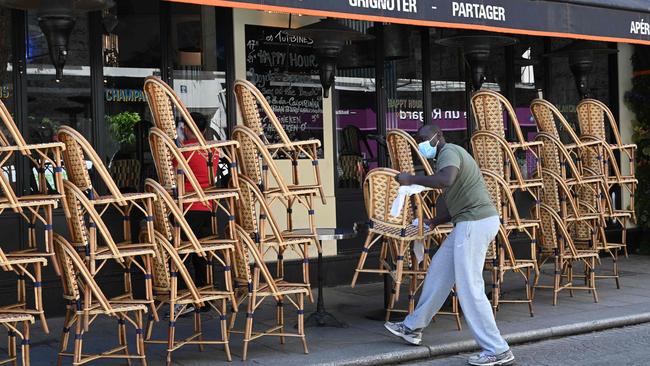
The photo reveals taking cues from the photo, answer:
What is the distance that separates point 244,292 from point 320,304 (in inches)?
47.9

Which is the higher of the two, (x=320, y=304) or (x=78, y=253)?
(x=78, y=253)

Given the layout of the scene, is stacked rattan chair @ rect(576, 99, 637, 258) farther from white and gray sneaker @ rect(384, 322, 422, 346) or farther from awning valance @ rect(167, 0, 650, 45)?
white and gray sneaker @ rect(384, 322, 422, 346)

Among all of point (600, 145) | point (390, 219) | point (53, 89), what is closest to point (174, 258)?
point (390, 219)

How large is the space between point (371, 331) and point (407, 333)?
2.53 feet

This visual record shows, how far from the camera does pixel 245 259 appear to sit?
727 centimetres

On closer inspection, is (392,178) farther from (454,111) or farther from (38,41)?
(454,111)

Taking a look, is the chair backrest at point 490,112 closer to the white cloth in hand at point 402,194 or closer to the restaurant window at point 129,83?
the white cloth in hand at point 402,194

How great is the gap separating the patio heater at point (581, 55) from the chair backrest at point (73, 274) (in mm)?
7927

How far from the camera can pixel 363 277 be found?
1122cm

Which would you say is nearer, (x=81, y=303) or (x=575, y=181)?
(x=81, y=303)

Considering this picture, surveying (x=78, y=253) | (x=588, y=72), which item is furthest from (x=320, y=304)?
(x=588, y=72)

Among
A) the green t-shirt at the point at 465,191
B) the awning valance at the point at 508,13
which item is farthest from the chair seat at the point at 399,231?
the awning valance at the point at 508,13

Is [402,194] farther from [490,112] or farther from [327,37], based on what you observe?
[327,37]

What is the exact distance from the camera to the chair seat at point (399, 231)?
7.79 m
